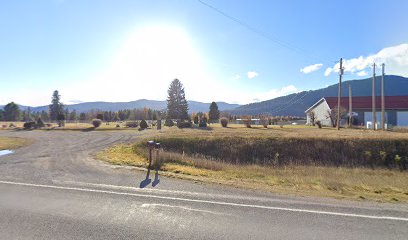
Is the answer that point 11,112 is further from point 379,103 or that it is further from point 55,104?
point 379,103

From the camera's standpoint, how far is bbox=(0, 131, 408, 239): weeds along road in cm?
564

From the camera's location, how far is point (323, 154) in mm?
24297

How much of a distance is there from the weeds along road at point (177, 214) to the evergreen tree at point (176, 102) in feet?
243

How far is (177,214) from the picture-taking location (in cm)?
670

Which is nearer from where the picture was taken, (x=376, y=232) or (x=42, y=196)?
(x=376, y=232)

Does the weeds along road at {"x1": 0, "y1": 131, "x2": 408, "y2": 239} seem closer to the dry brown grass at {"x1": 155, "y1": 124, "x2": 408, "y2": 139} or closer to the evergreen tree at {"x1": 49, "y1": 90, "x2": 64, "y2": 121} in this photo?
the dry brown grass at {"x1": 155, "y1": 124, "x2": 408, "y2": 139}

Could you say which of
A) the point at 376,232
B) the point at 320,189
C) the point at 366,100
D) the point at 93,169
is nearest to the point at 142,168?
the point at 93,169

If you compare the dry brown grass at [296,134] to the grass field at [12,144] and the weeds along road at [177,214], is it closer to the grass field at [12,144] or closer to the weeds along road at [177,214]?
the grass field at [12,144]

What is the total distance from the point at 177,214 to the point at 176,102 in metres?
78.0

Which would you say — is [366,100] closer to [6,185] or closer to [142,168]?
[142,168]

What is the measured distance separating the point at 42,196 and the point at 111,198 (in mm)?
1911

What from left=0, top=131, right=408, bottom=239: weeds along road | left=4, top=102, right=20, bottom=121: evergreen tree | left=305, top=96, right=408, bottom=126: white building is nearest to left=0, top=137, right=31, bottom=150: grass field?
left=0, top=131, right=408, bottom=239: weeds along road

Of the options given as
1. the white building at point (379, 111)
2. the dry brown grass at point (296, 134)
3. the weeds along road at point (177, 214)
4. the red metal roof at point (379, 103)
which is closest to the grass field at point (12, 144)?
the dry brown grass at point (296, 134)

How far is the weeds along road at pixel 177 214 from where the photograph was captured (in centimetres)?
564
